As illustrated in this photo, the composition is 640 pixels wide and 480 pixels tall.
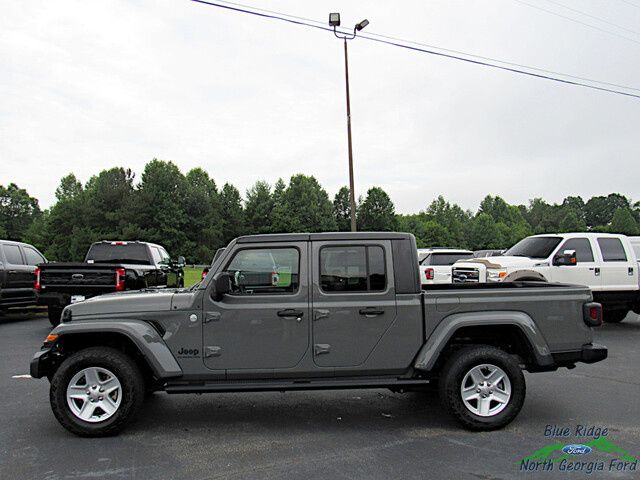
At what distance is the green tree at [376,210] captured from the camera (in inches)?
3334

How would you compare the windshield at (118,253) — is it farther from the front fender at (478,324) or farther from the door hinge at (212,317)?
the front fender at (478,324)

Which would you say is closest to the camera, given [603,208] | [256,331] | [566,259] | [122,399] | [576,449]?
[576,449]

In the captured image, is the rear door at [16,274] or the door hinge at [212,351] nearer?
the door hinge at [212,351]

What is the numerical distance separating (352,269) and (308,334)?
2.41 feet

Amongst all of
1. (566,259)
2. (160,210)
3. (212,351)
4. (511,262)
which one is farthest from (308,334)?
(160,210)

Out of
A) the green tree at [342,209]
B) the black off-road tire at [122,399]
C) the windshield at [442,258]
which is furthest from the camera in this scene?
the green tree at [342,209]

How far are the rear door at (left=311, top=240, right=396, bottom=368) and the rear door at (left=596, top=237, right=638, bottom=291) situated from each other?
8.51 metres

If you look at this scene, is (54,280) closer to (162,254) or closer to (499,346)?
(162,254)

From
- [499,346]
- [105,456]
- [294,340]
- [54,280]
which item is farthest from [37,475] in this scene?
[54,280]

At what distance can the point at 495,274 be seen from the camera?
11258 millimetres

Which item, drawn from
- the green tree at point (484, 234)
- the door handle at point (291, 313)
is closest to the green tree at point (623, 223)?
the green tree at point (484, 234)

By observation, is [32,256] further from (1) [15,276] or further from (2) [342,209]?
(2) [342,209]

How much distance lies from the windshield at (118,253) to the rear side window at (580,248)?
9.68 m

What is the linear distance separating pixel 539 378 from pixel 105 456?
5.28m
